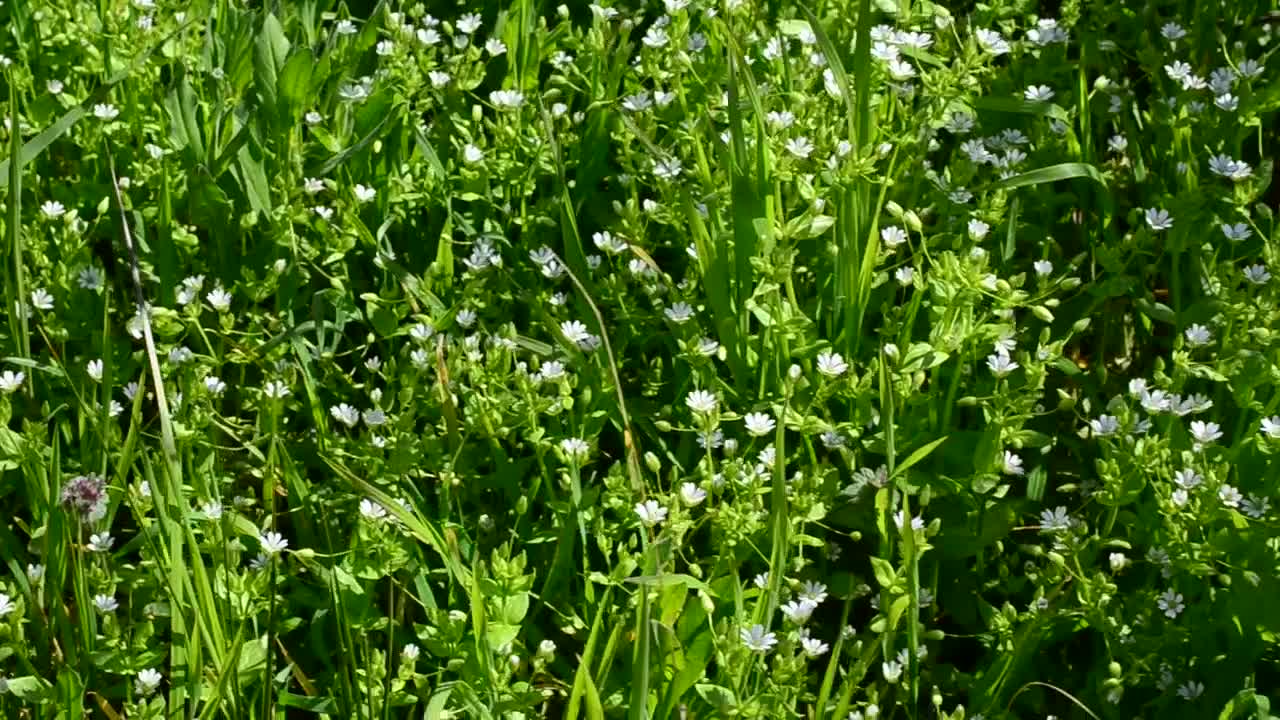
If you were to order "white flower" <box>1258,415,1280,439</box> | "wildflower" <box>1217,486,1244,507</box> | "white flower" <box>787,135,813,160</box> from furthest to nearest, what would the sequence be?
1. "white flower" <box>787,135,813,160</box>
2. "white flower" <box>1258,415,1280,439</box>
3. "wildflower" <box>1217,486,1244,507</box>

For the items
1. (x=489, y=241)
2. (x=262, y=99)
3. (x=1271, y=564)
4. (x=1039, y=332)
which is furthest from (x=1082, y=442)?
(x=262, y=99)

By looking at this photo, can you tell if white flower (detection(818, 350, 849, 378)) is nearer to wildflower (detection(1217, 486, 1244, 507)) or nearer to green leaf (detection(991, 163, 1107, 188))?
green leaf (detection(991, 163, 1107, 188))

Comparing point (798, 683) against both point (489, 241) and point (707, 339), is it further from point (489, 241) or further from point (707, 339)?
point (489, 241)

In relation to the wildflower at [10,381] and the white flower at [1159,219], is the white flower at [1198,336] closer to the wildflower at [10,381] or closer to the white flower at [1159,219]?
the white flower at [1159,219]

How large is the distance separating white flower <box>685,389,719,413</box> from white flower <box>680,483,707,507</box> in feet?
0.47

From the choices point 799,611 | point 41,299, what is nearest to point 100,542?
point 41,299

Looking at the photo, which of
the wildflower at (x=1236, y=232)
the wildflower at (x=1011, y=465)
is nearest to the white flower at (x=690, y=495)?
the wildflower at (x=1011, y=465)

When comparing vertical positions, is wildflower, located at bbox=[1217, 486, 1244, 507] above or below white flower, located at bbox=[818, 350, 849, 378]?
below

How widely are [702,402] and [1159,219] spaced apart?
0.99 m

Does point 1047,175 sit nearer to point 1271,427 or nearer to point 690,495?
point 1271,427

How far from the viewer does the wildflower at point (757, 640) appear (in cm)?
253

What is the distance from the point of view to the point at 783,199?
3.27 meters

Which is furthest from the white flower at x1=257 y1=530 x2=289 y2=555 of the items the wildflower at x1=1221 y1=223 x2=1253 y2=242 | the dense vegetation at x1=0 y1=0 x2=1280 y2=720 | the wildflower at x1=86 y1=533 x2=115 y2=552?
the wildflower at x1=1221 y1=223 x2=1253 y2=242

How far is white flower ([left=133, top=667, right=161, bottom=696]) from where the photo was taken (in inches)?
103
